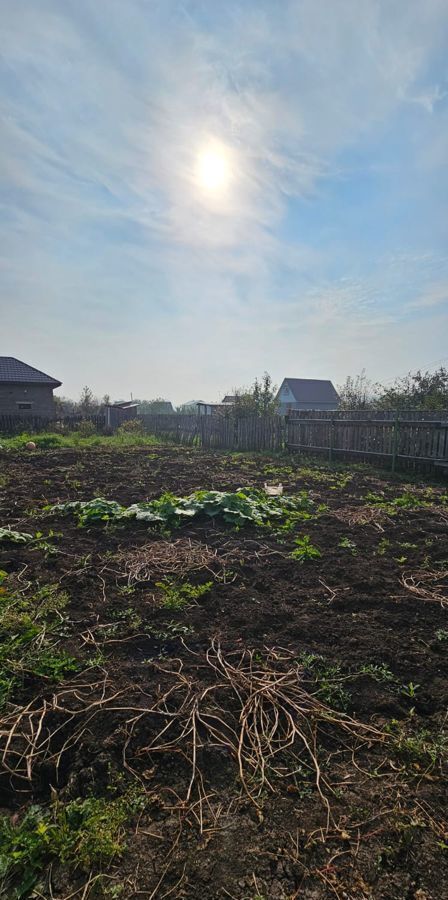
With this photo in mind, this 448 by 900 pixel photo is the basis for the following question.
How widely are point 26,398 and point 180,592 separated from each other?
24.4m

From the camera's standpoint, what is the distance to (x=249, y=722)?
6.83 ft

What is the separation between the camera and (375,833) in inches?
59.2

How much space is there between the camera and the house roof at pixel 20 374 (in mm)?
24266

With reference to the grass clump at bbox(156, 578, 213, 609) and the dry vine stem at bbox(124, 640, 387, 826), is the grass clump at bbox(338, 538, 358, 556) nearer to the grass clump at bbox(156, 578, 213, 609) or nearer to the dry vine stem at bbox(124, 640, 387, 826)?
the grass clump at bbox(156, 578, 213, 609)

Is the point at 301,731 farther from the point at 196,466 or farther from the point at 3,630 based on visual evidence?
the point at 196,466

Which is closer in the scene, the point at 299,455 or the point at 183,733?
the point at 183,733

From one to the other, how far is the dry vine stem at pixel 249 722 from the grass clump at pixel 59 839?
0.26 m

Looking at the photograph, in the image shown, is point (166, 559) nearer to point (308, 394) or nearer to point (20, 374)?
point (20, 374)

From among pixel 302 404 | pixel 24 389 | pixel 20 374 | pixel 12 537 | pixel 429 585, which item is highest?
pixel 20 374

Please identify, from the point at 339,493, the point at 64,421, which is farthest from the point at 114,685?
the point at 64,421

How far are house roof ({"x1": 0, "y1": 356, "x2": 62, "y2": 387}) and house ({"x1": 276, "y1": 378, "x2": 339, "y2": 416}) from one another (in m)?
25.0

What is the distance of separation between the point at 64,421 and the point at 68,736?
71.8 ft

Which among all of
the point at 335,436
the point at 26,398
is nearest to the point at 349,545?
the point at 335,436

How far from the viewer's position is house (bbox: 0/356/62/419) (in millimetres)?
24141
